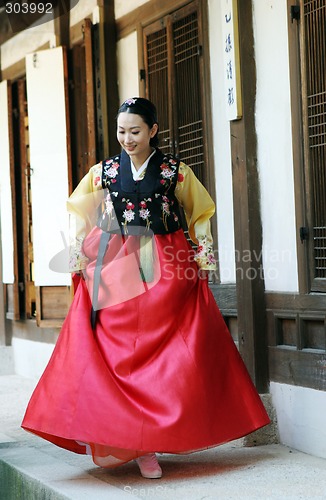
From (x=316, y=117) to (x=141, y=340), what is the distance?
5.09ft

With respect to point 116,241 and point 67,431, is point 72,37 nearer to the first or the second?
point 116,241

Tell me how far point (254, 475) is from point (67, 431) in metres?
0.95

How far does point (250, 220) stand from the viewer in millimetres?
5949

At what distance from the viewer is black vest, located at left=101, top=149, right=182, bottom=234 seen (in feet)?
17.1

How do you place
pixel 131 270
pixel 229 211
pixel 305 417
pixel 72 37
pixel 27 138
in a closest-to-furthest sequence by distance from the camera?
pixel 131 270 < pixel 305 417 < pixel 229 211 < pixel 72 37 < pixel 27 138

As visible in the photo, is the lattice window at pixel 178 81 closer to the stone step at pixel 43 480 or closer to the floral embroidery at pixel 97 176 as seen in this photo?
the floral embroidery at pixel 97 176

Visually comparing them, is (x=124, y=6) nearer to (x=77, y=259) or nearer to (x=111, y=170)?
(x=111, y=170)

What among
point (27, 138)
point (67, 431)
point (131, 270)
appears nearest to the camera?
point (67, 431)

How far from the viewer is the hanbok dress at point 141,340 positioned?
487 centimetres

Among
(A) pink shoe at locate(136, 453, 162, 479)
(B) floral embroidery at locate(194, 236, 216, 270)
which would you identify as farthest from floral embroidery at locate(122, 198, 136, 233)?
(A) pink shoe at locate(136, 453, 162, 479)

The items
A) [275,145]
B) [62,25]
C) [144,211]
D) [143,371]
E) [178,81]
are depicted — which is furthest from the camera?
[62,25]

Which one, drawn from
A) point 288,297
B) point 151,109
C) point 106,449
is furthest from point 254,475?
point 151,109

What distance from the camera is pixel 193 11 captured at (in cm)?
680

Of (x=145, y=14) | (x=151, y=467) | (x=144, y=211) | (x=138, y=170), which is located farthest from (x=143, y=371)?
(x=145, y=14)
